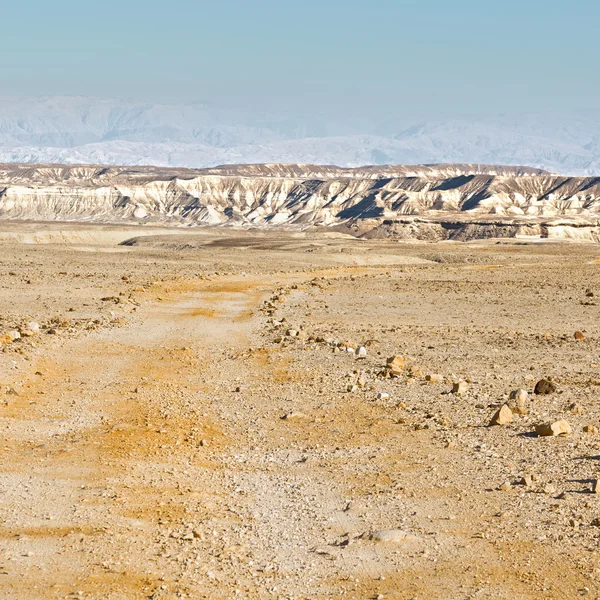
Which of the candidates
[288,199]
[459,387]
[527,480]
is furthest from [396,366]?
[288,199]

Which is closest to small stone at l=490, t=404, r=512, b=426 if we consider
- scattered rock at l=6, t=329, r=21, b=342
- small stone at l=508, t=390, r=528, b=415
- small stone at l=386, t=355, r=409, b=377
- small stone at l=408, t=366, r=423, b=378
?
small stone at l=508, t=390, r=528, b=415

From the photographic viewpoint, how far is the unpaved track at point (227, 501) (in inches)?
313

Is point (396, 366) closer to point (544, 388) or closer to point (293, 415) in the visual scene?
point (544, 388)

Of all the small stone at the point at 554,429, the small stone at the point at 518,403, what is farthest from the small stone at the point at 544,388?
the small stone at the point at 554,429

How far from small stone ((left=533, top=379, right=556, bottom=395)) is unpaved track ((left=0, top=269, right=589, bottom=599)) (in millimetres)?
2531

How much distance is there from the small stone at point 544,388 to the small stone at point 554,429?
253 centimetres

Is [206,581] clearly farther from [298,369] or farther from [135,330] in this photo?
[135,330]

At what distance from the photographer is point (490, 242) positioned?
90.2 m

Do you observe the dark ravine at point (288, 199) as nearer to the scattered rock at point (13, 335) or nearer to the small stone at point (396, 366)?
the scattered rock at point (13, 335)

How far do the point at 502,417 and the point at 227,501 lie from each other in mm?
4504

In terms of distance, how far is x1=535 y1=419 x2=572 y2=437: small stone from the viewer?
40.0ft

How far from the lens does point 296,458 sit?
38.3ft

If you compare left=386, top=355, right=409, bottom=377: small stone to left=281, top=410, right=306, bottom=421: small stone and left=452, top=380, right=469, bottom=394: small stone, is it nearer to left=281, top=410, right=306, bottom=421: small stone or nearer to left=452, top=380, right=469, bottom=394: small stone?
left=452, top=380, right=469, bottom=394: small stone

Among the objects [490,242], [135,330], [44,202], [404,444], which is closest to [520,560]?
[404,444]
